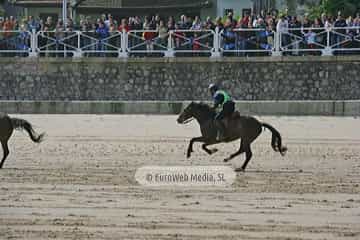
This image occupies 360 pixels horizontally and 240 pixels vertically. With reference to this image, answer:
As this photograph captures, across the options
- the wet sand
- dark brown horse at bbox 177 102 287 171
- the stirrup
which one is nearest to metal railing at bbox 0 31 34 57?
the wet sand

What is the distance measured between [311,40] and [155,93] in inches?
231

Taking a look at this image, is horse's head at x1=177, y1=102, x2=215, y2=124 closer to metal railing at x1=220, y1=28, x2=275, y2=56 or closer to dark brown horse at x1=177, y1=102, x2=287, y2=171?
dark brown horse at x1=177, y1=102, x2=287, y2=171

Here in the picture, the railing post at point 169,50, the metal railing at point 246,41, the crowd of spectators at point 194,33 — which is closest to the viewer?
the crowd of spectators at point 194,33

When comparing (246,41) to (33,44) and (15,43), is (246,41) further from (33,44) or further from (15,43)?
(15,43)

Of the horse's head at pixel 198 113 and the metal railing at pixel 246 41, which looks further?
the metal railing at pixel 246 41

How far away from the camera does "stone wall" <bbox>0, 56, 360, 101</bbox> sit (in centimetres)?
3300

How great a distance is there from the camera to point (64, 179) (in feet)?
53.1

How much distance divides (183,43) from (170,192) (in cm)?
1947

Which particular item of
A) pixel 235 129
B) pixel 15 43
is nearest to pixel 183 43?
pixel 15 43

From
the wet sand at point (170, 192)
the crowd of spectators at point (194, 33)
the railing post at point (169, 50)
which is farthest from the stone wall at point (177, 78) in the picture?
the wet sand at point (170, 192)

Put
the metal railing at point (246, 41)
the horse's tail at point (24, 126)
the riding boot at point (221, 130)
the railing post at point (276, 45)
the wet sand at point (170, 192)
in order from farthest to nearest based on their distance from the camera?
the metal railing at point (246, 41)
the railing post at point (276, 45)
the horse's tail at point (24, 126)
the riding boot at point (221, 130)
the wet sand at point (170, 192)

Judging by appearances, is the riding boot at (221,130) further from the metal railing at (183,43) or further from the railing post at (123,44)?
the railing post at (123,44)

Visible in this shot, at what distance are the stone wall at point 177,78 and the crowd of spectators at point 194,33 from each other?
512 mm

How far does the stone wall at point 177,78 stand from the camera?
3300 cm
